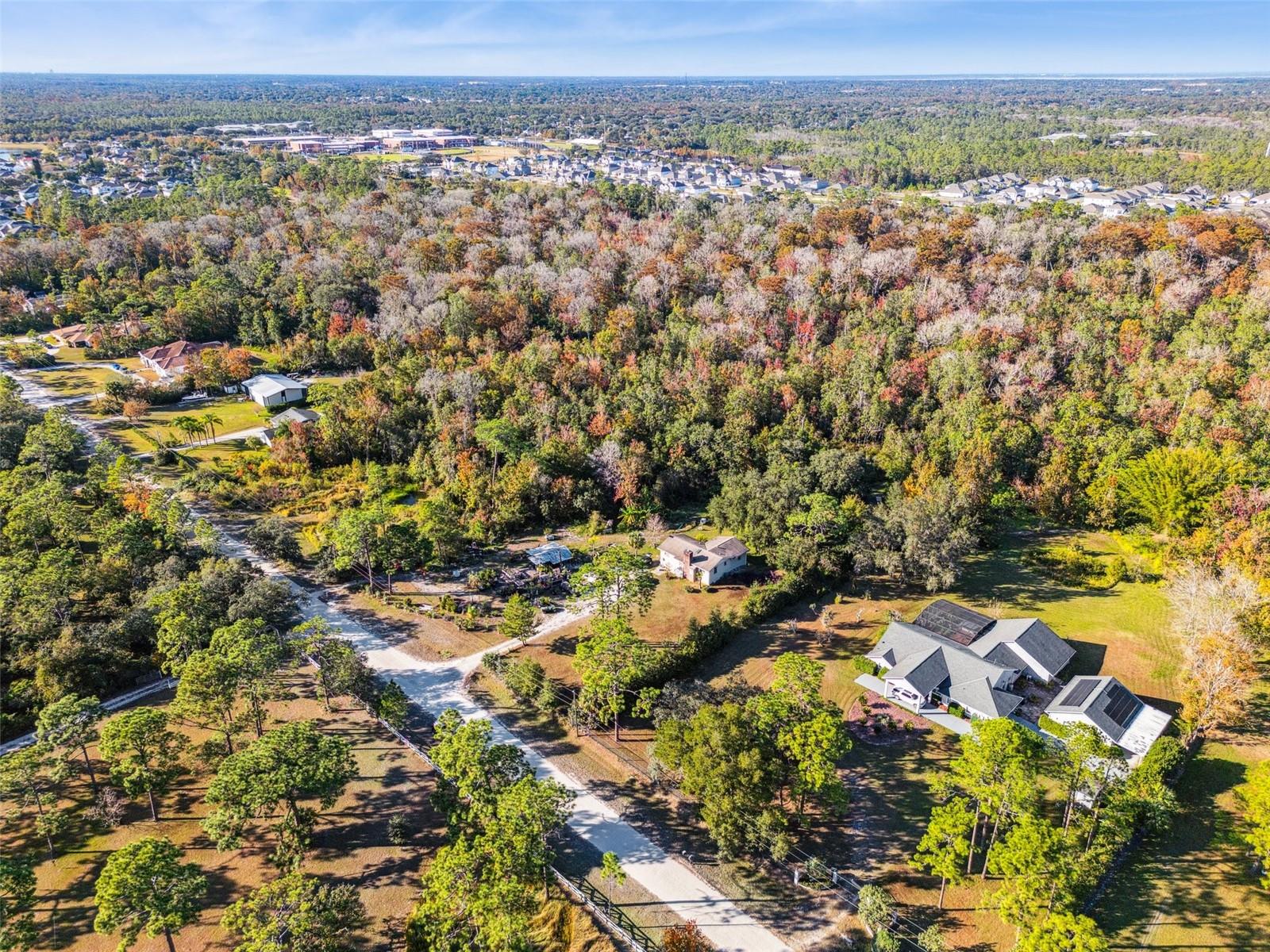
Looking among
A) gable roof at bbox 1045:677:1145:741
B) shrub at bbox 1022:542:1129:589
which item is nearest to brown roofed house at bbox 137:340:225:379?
shrub at bbox 1022:542:1129:589

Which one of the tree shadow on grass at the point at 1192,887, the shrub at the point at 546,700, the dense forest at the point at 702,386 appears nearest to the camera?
the tree shadow on grass at the point at 1192,887

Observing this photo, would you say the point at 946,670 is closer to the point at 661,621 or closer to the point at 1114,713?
the point at 1114,713

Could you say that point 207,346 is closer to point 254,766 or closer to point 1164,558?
point 254,766

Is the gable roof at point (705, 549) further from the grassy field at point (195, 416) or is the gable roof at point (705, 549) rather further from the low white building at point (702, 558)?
the grassy field at point (195, 416)

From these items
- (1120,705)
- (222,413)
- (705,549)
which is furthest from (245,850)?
(222,413)

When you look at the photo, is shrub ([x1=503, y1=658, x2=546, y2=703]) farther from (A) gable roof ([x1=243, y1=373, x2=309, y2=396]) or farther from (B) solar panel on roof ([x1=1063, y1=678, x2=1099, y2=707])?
(A) gable roof ([x1=243, y1=373, x2=309, y2=396])

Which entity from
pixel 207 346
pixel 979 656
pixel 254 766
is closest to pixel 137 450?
pixel 207 346

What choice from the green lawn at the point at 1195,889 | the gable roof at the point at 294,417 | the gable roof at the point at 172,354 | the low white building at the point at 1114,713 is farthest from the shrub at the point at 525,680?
the gable roof at the point at 172,354

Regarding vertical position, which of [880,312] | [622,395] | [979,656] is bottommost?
[979,656]
